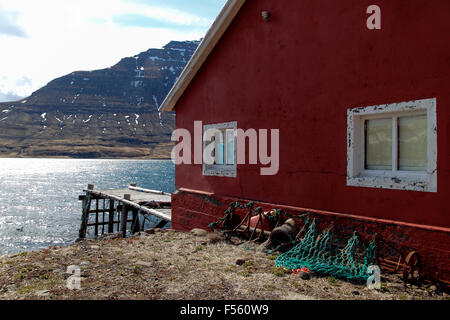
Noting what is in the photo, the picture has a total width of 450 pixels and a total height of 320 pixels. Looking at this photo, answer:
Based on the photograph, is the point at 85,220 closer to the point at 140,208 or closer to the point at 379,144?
the point at 140,208

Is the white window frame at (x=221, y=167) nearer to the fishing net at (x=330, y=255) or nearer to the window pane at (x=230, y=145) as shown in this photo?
the window pane at (x=230, y=145)

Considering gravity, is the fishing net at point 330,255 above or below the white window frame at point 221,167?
below

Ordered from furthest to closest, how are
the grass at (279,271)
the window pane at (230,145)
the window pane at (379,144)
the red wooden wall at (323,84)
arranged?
the window pane at (230,145), the window pane at (379,144), the grass at (279,271), the red wooden wall at (323,84)

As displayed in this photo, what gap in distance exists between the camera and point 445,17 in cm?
594

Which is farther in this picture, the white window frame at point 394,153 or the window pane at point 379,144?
the window pane at point 379,144

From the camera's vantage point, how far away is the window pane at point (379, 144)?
6.77 m

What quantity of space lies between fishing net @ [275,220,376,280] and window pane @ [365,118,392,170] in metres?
1.38

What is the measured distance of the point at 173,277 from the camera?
21.7ft

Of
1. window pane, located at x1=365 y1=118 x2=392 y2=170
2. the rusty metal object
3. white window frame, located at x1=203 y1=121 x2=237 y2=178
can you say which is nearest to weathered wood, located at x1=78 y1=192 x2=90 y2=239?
white window frame, located at x1=203 y1=121 x2=237 y2=178

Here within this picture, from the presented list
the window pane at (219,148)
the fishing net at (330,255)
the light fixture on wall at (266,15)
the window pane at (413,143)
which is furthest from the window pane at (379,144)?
the window pane at (219,148)

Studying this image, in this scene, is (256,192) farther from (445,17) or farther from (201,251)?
(445,17)

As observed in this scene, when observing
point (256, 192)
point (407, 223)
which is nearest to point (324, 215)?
point (407, 223)

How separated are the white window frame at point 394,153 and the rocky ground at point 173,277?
5.22 ft
